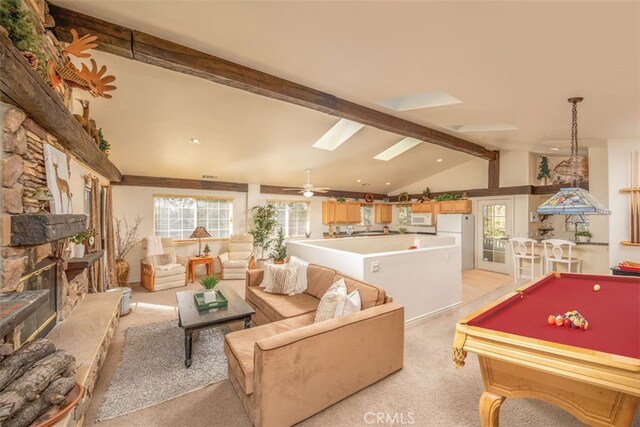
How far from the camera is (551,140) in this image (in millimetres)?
4543

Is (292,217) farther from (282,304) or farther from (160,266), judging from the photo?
(282,304)

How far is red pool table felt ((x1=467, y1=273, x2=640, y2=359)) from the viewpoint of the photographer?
4.56 feet

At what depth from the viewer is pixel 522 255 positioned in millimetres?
5668

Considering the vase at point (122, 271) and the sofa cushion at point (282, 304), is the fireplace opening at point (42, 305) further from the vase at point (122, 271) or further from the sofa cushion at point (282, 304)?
the vase at point (122, 271)

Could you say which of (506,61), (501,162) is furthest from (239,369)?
(501,162)

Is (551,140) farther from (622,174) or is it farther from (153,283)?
(153,283)

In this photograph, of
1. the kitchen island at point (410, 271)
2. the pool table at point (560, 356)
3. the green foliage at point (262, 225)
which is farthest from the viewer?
the green foliage at point (262, 225)

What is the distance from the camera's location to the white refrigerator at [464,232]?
22.7 ft

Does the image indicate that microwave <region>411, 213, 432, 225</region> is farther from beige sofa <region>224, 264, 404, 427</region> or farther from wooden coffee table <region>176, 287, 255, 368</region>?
wooden coffee table <region>176, 287, 255, 368</region>

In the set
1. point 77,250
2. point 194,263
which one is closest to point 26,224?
point 77,250

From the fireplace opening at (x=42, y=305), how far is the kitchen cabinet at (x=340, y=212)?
6184 millimetres

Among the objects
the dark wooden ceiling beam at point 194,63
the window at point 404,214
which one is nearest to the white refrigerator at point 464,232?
the window at point 404,214

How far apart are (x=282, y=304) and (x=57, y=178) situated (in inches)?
93.1

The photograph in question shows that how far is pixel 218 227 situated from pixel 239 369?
17.2 feet
